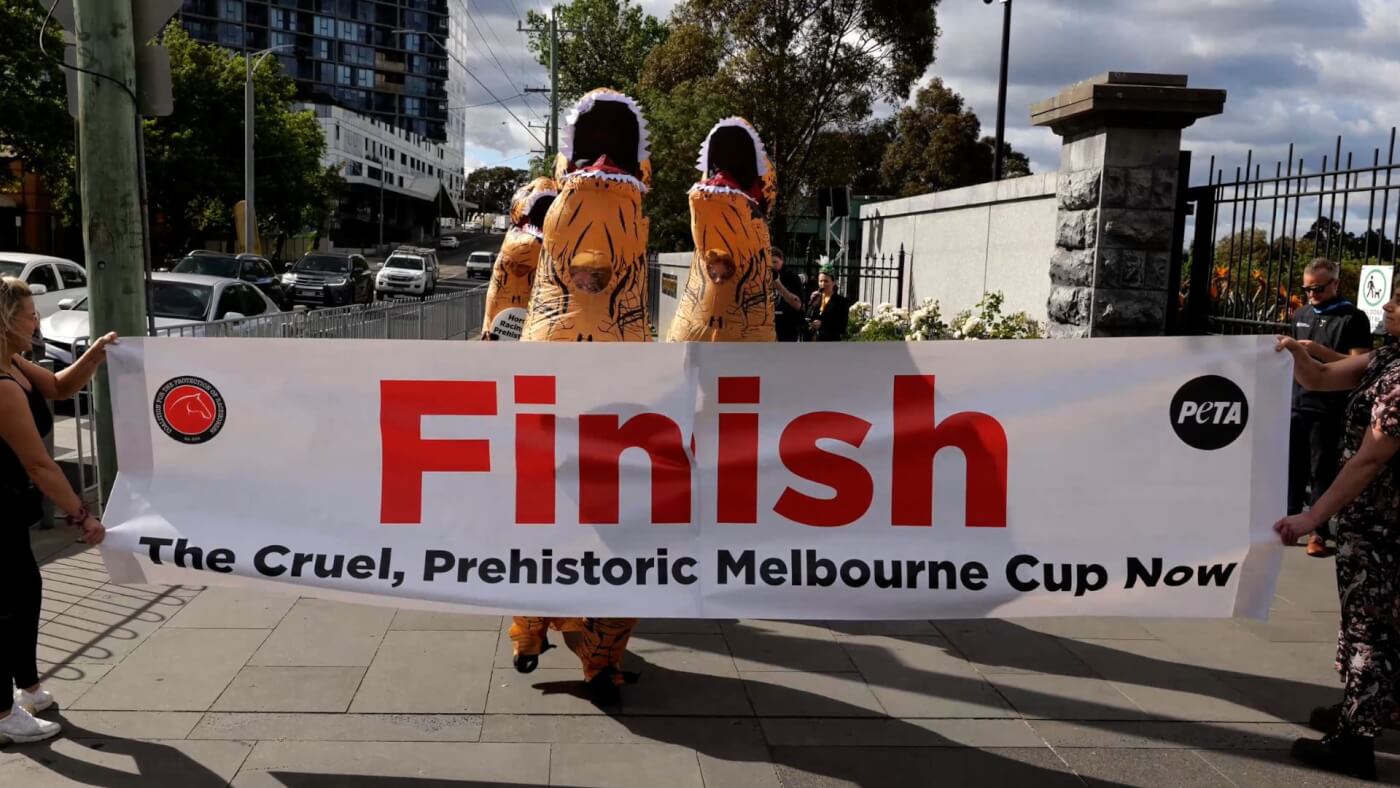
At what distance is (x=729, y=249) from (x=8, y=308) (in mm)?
3090

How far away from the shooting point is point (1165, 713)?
477cm

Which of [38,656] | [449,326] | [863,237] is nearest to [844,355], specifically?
[38,656]

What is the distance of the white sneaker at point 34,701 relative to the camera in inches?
171

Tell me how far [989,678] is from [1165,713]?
77 cm

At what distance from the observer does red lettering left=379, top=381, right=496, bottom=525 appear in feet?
14.2

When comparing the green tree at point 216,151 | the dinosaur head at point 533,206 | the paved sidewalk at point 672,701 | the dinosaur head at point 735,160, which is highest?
the green tree at point 216,151

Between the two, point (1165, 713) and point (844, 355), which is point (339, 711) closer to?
point (844, 355)

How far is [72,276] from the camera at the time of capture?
19.2m

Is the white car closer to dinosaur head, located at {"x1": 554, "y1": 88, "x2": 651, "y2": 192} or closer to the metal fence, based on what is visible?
the metal fence

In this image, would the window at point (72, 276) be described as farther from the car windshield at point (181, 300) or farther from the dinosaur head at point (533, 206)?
the dinosaur head at point (533, 206)

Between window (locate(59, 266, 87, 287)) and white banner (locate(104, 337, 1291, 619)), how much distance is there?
55.8 feet

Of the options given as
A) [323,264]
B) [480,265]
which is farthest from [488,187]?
[323,264]

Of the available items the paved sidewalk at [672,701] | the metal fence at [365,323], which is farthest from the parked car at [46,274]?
the paved sidewalk at [672,701]

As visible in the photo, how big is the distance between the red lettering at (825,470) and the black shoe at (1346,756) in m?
1.91
